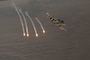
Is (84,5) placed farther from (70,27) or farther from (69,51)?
Answer: (69,51)

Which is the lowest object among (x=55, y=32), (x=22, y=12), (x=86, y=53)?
(x=86, y=53)

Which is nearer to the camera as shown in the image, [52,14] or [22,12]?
[52,14]

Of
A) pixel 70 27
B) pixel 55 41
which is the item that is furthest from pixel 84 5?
pixel 55 41

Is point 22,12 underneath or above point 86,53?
above

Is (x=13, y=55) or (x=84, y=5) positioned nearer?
(x=13, y=55)

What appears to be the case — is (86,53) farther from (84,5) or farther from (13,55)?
(84,5)

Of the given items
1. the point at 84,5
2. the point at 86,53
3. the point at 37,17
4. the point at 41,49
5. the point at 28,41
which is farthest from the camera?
the point at 84,5

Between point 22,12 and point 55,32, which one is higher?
point 22,12

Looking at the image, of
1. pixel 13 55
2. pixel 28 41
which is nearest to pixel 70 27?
pixel 28 41

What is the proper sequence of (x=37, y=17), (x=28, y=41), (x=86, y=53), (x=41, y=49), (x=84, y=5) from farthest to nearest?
(x=84, y=5) → (x=37, y=17) → (x=28, y=41) → (x=41, y=49) → (x=86, y=53)
